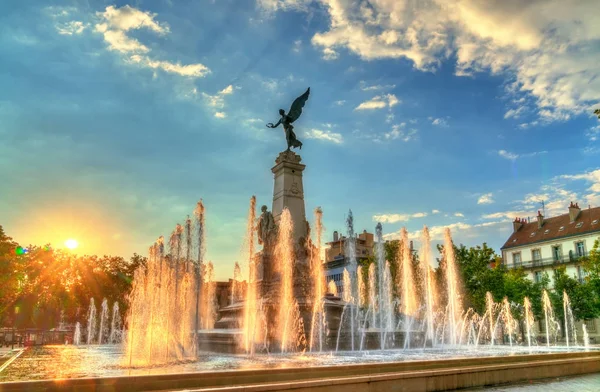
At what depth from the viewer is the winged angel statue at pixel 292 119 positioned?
24.6 m

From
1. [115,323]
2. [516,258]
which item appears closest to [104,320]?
[115,323]

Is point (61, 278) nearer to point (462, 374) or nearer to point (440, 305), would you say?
point (440, 305)

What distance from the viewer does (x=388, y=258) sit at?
143 feet

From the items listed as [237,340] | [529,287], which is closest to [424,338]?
[237,340]

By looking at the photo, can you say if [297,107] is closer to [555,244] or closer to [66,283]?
[66,283]

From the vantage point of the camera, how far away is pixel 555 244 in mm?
53281

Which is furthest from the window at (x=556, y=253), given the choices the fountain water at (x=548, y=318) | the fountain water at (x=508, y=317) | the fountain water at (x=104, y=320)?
the fountain water at (x=104, y=320)

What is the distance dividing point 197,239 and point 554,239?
45.1 m

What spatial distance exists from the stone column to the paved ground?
13.1 m

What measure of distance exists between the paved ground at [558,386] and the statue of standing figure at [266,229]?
44.1 feet

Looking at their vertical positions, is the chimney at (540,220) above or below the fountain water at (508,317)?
above

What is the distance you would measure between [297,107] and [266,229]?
704cm

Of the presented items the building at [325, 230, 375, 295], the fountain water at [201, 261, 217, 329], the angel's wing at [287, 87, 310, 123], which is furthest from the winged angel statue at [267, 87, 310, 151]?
the building at [325, 230, 375, 295]

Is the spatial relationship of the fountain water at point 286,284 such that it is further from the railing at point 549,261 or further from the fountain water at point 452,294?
the railing at point 549,261
